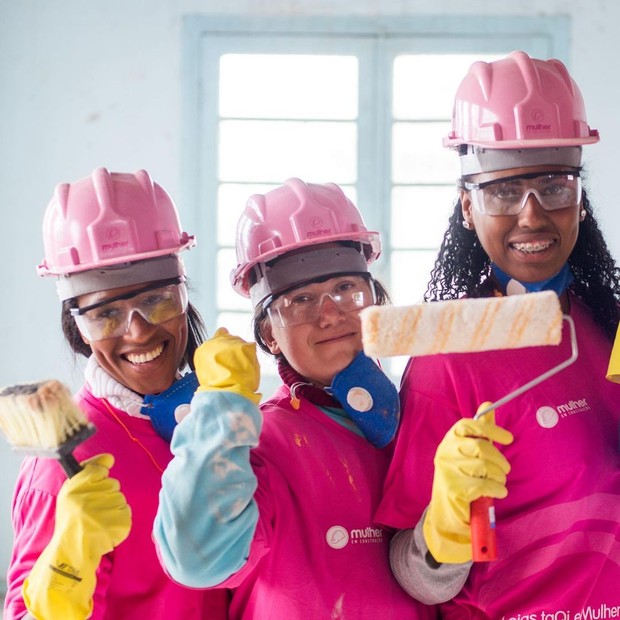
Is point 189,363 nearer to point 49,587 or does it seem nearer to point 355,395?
point 355,395

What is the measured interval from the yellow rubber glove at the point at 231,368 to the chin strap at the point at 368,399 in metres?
0.31

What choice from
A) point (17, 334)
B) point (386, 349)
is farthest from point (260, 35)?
point (386, 349)

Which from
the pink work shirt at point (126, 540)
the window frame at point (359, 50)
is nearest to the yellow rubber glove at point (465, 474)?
the pink work shirt at point (126, 540)

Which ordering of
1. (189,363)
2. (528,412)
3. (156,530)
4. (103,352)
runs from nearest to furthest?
1. (156,530)
2. (528,412)
3. (103,352)
4. (189,363)

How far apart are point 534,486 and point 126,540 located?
86 centimetres

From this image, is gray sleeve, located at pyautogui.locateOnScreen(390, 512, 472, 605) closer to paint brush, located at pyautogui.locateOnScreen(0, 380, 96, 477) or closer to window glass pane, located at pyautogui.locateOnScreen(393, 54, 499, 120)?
paint brush, located at pyautogui.locateOnScreen(0, 380, 96, 477)

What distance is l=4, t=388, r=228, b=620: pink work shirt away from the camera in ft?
6.12

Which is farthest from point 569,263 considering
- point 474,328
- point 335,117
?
point 335,117

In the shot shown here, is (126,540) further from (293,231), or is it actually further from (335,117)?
(335,117)

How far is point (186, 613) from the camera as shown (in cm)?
196

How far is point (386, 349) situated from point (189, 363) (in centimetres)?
88

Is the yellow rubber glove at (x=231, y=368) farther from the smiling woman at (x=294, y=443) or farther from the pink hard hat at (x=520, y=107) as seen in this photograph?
the pink hard hat at (x=520, y=107)

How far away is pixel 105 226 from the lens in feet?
6.79

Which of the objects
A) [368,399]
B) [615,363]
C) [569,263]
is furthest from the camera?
[569,263]
